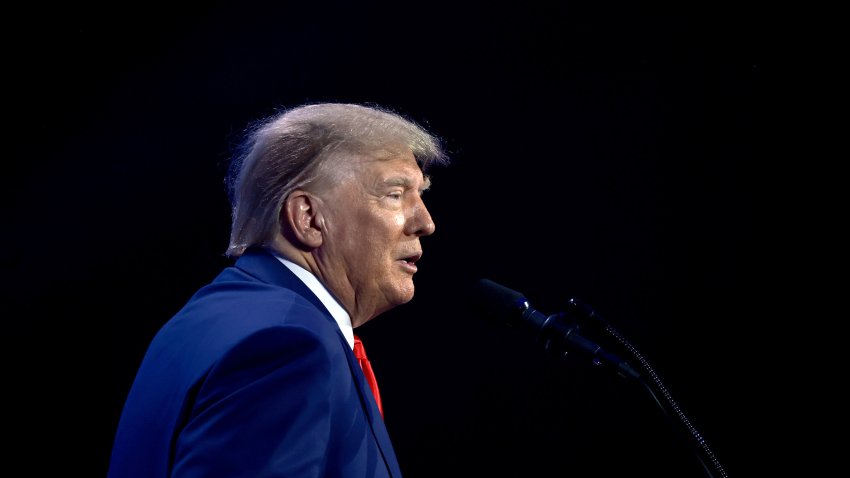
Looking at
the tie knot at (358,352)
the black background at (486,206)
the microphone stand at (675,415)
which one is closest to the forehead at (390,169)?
the tie knot at (358,352)

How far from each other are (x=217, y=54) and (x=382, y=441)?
5.90 feet

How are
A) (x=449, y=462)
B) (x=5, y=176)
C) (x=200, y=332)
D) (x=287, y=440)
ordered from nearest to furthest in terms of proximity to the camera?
(x=287, y=440), (x=200, y=332), (x=5, y=176), (x=449, y=462)

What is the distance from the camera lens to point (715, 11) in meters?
2.61

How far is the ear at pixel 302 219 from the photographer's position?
1.50 m

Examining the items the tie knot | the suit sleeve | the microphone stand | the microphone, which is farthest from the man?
the microphone stand

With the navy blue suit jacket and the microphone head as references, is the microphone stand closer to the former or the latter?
the microphone head

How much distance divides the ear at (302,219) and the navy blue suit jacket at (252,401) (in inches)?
11.0

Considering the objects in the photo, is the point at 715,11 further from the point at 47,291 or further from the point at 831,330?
the point at 47,291

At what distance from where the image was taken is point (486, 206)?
8.57ft

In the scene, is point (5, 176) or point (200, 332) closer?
point (200, 332)

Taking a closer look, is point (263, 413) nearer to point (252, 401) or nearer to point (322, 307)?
point (252, 401)

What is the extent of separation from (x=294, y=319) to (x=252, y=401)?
181 millimetres

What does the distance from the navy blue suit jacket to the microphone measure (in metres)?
0.40

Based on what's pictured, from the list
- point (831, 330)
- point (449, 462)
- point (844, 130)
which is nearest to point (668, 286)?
point (831, 330)
